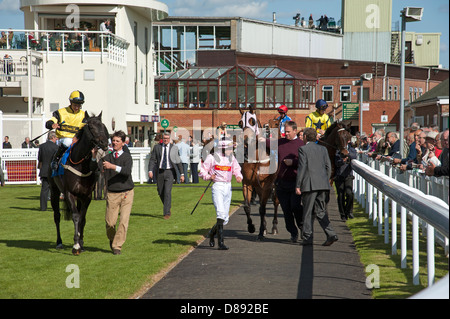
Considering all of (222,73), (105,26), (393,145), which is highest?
(105,26)

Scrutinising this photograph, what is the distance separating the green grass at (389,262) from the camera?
7863 mm

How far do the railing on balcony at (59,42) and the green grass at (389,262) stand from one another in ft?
83.5

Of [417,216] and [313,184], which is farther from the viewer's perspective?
[313,184]

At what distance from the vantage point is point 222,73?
61.5m

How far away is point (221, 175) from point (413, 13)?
852 centimetres

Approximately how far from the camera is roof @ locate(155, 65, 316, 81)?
60562mm

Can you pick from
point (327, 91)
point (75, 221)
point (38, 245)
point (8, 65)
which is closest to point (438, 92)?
point (38, 245)

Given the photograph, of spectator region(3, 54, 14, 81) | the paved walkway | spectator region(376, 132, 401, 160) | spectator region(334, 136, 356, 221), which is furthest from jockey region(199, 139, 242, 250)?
spectator region(3, 54, 14, 81)

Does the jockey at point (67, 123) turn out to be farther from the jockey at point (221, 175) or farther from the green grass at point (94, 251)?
the jockey at point (221, 175)

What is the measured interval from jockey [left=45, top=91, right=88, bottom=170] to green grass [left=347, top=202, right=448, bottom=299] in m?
5.03

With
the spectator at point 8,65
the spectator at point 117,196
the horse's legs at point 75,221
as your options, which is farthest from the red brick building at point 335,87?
the spectator at point 117,196

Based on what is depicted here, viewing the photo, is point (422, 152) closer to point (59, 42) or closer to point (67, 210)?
point (67, 210)

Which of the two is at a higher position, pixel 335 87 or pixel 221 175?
pixel 335 87

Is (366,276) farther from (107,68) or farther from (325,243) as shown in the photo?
(107,68)
